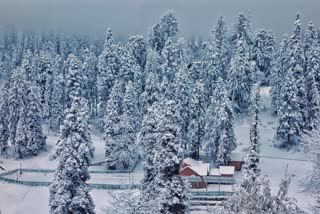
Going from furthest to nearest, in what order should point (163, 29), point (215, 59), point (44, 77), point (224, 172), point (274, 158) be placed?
point (163, 29), point (44, 77), point (215, 59), point (274, 158), point (224, 172)

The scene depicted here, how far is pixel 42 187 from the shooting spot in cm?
5819

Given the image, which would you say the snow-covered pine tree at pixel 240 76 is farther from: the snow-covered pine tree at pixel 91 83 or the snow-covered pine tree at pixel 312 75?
the snow-covered pine tree at pixel 91 83

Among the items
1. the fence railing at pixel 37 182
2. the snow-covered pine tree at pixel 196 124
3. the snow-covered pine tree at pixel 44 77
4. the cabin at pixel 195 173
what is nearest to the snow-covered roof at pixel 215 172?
the cabin at pixel 195 173

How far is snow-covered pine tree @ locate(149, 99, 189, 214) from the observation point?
31203mm

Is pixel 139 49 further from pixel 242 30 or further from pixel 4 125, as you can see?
pixel 4 125

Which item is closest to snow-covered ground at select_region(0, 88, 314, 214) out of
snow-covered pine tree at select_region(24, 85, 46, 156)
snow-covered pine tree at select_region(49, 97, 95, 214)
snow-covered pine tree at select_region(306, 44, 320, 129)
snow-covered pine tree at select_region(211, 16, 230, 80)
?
snow-covered pine tree at select_region(24, 85, 46, 156)

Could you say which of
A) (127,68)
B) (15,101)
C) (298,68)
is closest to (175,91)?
(127,68)

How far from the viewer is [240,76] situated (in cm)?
7169

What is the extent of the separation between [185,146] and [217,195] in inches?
562

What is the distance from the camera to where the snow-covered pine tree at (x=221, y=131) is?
5881 centimetres

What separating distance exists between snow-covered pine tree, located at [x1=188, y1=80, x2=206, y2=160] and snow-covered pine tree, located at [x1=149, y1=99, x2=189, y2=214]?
29774mm

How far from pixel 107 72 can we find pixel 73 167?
151ft

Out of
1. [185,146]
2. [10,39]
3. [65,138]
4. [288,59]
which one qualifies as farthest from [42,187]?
[10,39]

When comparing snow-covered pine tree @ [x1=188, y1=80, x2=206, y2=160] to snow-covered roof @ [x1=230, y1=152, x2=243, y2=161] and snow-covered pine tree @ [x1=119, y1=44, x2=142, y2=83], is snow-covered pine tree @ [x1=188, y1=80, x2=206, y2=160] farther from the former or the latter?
snow-covered pine tree @ [x1=119, y1=44, x2=142, y2=83]
